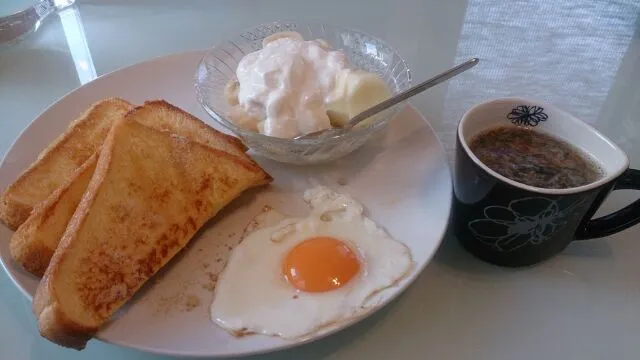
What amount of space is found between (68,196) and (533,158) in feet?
3.05

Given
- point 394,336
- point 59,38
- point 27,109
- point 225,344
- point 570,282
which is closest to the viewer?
point 225,344

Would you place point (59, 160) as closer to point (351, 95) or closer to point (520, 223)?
point (351, 95)

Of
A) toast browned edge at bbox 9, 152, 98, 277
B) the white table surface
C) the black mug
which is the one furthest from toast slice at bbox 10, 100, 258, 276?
the black mug

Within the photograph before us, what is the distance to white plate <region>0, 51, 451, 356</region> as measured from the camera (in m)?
0.94

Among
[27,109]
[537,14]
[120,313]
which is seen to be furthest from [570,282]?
[27,109]

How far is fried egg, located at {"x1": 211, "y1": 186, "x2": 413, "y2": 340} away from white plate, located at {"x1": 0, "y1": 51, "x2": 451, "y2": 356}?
24mm

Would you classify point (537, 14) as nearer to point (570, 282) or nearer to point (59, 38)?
point (570, 282)

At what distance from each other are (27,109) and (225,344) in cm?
106

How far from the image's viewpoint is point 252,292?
3.31 feet

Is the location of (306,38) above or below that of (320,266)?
above

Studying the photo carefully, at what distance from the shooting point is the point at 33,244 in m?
1.00

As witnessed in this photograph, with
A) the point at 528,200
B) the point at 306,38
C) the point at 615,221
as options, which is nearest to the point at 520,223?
the point at 528,200

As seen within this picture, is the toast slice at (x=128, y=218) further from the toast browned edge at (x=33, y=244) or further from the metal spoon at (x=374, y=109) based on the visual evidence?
the metal spoon at (x=374, y=109)

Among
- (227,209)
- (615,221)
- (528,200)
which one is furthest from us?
(227,209)
